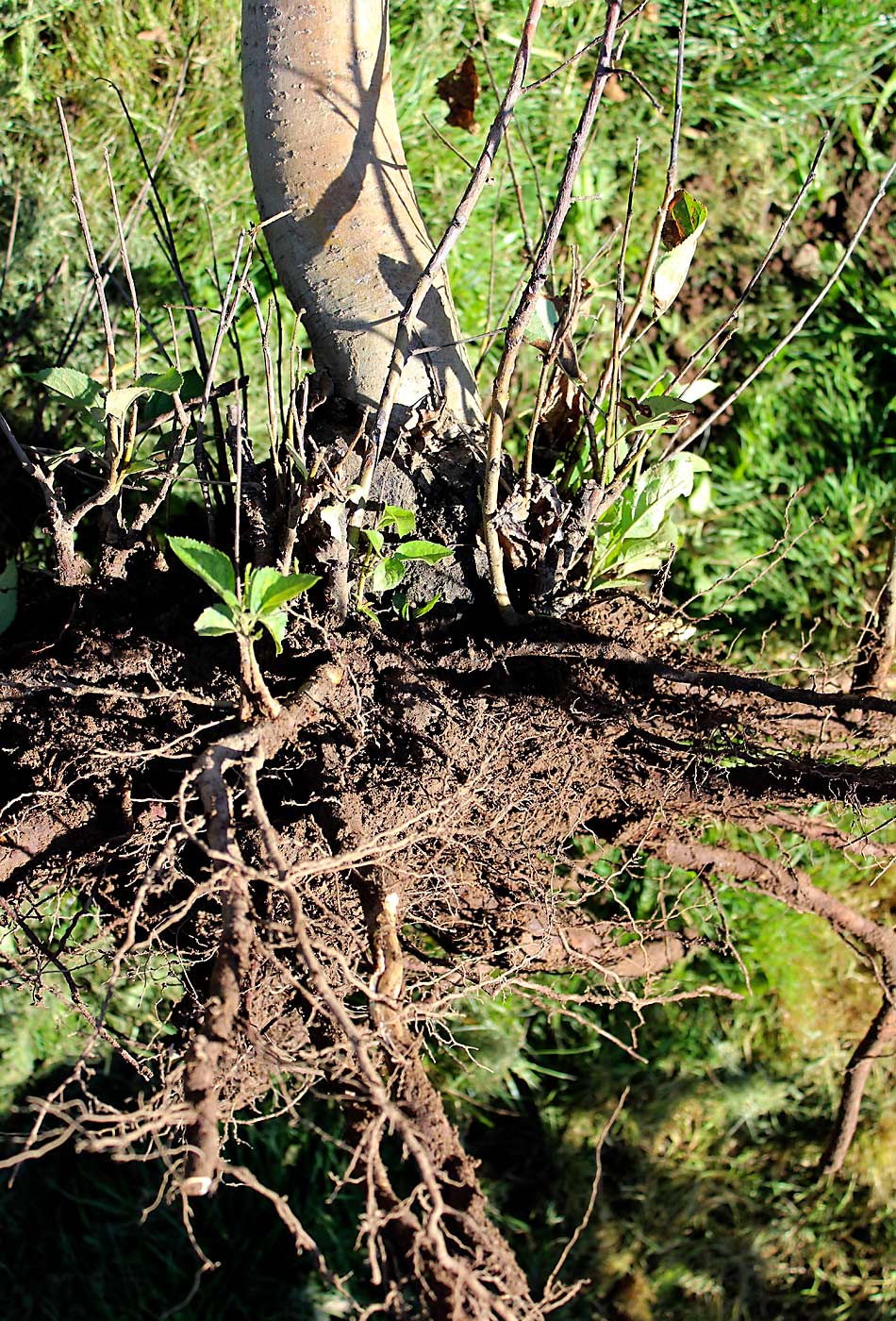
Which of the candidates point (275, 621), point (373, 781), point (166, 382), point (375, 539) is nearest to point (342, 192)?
point (166, 382)

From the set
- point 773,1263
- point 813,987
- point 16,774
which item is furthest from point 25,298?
point 773,1263

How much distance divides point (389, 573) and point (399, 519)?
6cm

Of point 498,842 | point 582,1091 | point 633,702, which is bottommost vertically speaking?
point 582,1091

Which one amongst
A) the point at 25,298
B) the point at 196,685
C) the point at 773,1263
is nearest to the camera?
the point at 196,685

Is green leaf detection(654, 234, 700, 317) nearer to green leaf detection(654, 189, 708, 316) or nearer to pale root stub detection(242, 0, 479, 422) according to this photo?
green leaf detection(654, 189, 708, 316)

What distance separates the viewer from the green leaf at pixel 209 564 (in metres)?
0.96

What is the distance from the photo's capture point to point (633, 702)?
1166 mm

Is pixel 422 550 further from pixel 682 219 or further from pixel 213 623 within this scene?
pixel 682 219

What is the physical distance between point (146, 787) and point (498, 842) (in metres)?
0.43

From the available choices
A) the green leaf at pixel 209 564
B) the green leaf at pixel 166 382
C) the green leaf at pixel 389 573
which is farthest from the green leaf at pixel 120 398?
the green leaf at pixel 389 573

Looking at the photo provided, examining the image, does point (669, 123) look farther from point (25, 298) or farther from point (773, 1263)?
point (773, 1263)

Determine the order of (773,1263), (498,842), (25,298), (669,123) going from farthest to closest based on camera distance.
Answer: (773,1263) → (669,123) → (25,298) → (498,842)

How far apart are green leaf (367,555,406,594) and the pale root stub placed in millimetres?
220

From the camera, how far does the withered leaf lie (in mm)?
1340
